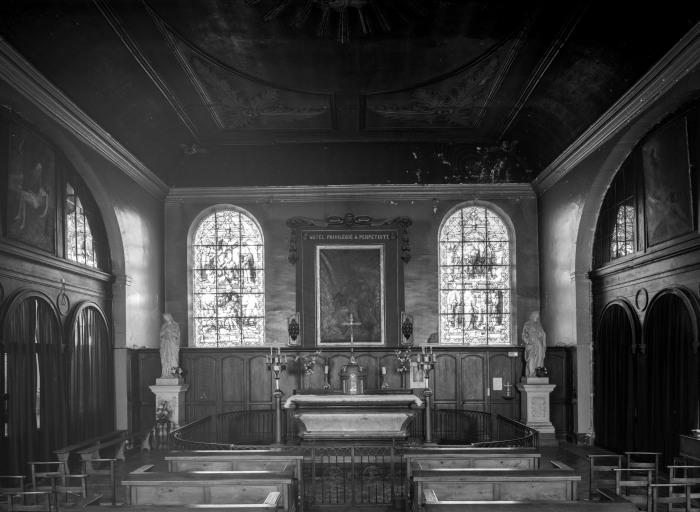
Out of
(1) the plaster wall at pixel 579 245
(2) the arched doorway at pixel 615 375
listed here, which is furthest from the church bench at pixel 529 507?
(2) the arched doorway at pixel 615 375

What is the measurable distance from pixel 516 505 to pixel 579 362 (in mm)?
9462

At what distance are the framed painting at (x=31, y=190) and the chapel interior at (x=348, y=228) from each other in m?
0.05

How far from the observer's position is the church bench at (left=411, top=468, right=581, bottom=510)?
8.04 meters

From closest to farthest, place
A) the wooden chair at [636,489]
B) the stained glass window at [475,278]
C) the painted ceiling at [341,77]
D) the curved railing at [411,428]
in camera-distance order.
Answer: the wooden chair at [636,489], the painted ceiling at [341,77], the curved railing at [411,428], the stained glass window at [475,278]

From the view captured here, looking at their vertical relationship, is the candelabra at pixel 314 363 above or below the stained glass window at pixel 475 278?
below

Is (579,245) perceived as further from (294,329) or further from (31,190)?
(31,190)

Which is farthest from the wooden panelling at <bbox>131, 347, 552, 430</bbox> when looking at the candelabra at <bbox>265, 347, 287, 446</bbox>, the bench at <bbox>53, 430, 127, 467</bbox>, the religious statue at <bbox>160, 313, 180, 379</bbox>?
the bench at <bbox>53, 430, 127, 467</bbox>

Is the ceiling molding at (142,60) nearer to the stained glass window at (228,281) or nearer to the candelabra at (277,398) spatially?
the stained glass window at (228,281)

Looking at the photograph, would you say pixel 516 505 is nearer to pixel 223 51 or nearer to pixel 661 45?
pixel 661 45

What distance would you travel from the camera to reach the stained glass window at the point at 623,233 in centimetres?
1402

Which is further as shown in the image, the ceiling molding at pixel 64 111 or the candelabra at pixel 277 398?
the candelabra at pixel 277 398

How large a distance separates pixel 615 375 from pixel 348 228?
724 centimetres

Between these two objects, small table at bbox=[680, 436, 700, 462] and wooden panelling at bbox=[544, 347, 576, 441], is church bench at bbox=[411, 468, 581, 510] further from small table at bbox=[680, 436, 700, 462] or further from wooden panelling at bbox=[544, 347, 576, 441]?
wooden panelling at bbox=[544, 347, 576, 441]

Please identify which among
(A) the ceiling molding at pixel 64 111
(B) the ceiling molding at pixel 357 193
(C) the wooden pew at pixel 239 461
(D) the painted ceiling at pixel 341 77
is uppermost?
(D) the painted ceiling at pixel 341 77
